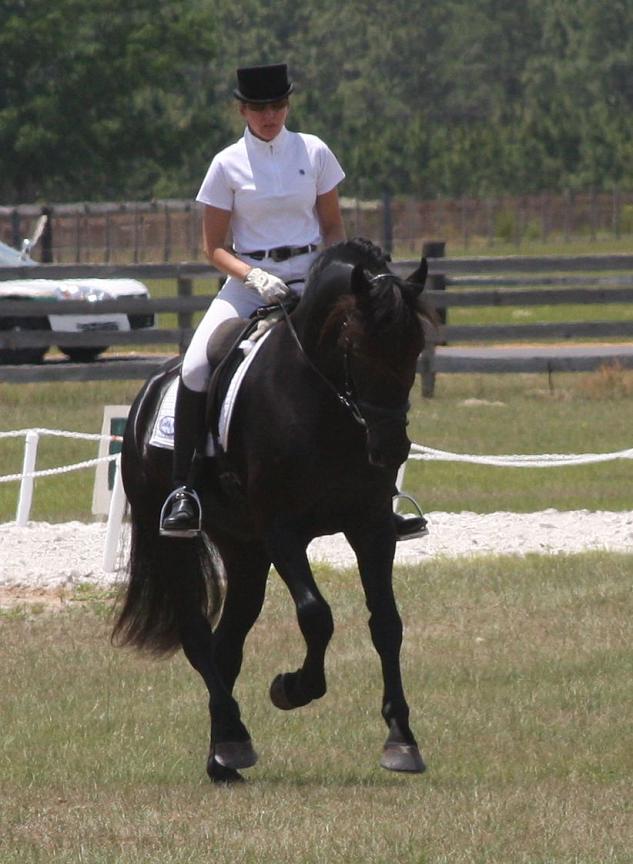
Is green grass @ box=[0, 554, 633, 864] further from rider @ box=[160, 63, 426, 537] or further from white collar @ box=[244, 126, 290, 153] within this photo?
white collar @ box=[244, 126, 290, 153]

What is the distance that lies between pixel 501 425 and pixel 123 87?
46503 millimetres

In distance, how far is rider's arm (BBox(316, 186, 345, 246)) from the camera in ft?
26.1

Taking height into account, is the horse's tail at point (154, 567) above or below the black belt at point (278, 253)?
below

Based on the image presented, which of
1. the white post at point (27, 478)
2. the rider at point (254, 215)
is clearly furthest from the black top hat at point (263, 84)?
the white post at point (27, 478)

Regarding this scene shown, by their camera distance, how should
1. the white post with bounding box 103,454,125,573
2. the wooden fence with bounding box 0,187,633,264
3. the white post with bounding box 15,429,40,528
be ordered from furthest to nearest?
the wooden fence with bounding box 0,187,633,264 < the white post with bounding box 15,429,40,528 < the white post with bounding box 103,454,125,573

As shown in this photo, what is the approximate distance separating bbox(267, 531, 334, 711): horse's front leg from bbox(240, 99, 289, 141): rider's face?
5.45 ft

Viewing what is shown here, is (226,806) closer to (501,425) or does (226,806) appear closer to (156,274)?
(501,425)

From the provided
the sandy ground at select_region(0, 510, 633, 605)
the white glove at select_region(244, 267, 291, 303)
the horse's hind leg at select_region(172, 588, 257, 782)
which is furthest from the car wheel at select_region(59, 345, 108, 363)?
the white glove at select_region(244, 267, 291, 303)

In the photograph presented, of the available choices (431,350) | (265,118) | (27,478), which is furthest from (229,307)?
(431,350)

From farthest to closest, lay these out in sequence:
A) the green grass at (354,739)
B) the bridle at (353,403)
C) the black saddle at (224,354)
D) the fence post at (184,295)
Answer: the fence post at (184,295) < the black saddle at (224,354) < the bridle at (353,403) < the green grass at (354,739)

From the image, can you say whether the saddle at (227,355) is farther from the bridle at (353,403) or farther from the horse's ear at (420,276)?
the horse's ear at (420,276)

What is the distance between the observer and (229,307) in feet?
26.2

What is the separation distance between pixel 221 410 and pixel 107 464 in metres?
6.38

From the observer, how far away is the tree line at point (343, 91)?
208 ft
